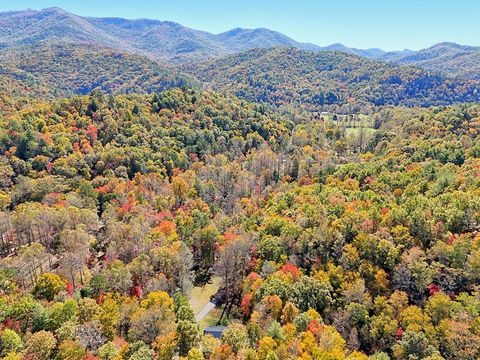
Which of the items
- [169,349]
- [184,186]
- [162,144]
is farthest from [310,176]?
[169,349]

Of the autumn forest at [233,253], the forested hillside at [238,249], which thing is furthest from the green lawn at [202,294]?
the forested hillside at [238,249]

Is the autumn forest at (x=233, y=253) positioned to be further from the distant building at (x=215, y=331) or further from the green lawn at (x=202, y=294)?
the green lawn at (x=202, y=294)

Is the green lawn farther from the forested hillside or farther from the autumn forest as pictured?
the forested hillside

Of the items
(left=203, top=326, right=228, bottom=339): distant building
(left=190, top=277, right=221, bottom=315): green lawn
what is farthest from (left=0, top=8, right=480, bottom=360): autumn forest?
(left=190, top=277, right=221, bottom=315): green lawn

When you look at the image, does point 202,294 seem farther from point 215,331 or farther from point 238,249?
point 215,331

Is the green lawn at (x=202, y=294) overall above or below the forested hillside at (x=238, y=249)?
below

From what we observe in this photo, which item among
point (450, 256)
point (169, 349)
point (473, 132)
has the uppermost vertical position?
point (473, 132)

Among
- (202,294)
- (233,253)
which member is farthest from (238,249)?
(202,294)

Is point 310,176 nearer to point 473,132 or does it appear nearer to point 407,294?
point 473,132

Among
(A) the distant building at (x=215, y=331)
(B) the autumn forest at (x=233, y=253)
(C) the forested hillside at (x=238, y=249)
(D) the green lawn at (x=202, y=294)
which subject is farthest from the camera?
(D) the green lawn at (x=202, y=294)
